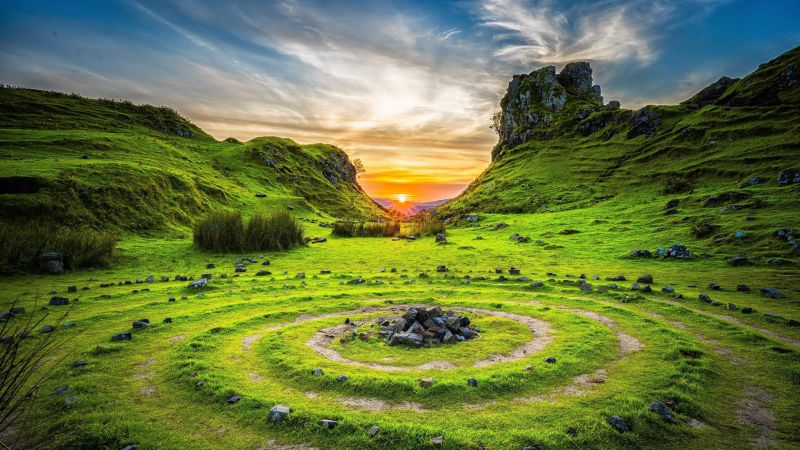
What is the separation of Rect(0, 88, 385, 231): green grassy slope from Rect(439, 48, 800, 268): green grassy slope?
46.2 m

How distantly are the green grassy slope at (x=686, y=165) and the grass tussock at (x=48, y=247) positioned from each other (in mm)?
40516

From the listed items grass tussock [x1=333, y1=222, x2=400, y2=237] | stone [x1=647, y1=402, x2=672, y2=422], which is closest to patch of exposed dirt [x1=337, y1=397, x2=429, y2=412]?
stone [x1=647, y1=402, x2=672, y2=422]

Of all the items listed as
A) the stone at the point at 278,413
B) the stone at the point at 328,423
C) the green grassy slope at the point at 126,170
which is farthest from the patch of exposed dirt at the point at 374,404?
the green grassy slope at the point at 126,170

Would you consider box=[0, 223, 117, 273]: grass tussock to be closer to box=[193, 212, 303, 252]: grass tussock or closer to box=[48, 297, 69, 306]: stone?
box=[193, 212, 303, 252]: grass tussock

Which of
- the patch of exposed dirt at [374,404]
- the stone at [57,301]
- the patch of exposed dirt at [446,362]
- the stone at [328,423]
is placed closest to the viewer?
the stone at [328,423]

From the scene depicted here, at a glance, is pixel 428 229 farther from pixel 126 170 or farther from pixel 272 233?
pixel 126 170

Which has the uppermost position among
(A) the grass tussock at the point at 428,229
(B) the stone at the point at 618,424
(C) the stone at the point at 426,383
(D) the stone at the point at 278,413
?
(A) the grass tussock at the point at 428,229

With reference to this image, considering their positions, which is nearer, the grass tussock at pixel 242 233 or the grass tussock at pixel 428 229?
the grass tussock at pixel 242 233

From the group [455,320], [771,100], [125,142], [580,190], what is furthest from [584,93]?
[455,320]

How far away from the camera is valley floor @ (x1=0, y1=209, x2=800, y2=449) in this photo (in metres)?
6.99

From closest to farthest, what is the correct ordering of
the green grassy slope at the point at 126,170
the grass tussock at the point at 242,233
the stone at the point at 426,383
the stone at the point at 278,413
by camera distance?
the stone at the point at 278,413 → the stone at the point at 426,383 → the grass tussock at the point at 242,233 → the green grassy slope at the point at 126,170

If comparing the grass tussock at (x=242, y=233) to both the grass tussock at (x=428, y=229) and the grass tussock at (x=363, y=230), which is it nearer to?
the grass tussock at (x=363, y=230)

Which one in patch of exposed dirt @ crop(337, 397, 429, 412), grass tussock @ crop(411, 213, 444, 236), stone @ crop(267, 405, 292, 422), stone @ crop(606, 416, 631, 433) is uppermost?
grass tussock @ crop(411, 213, 444, 236)

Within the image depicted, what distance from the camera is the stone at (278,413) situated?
24.3 ft
